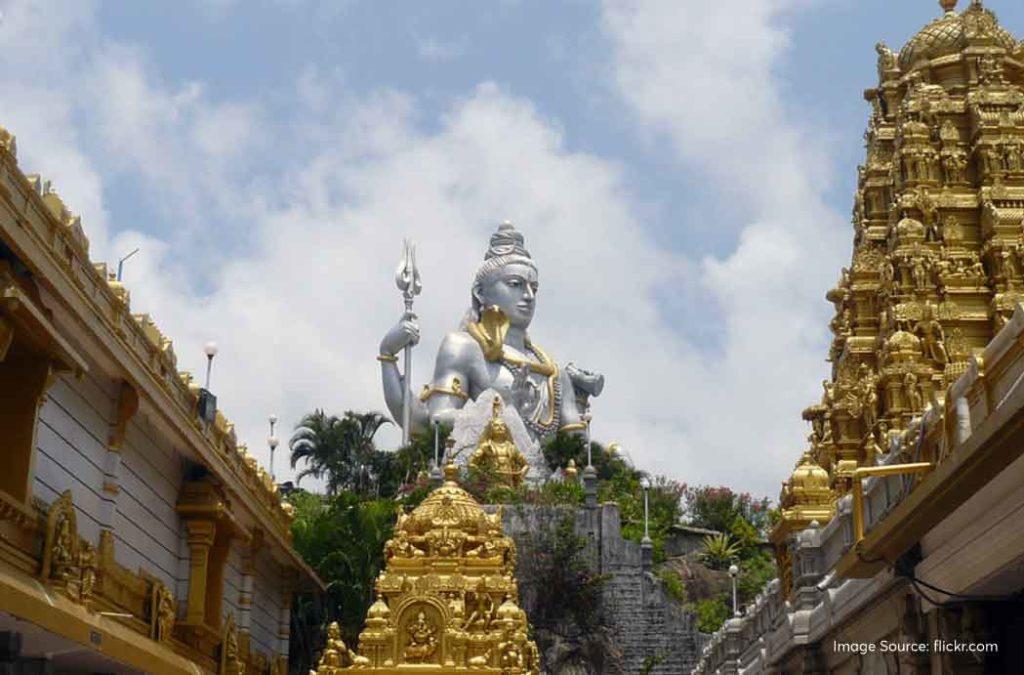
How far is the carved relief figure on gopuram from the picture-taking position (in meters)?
76.1

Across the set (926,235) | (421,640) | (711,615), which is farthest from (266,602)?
(711,615)

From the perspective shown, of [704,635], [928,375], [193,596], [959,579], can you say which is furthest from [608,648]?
[959,579]

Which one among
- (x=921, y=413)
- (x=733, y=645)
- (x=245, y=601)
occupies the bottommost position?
(x=245, y=601)

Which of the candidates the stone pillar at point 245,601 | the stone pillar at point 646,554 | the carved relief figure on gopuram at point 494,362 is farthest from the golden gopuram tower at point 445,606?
the carved relief figure on gopuram at point 494,362

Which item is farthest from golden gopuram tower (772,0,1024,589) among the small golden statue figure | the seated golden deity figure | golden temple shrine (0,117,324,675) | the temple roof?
the seated golden deity figure

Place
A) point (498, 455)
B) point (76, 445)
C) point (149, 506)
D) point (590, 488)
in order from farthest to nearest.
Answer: point (498, 455), point (590, 488), point (149, 506), point (76, 445)

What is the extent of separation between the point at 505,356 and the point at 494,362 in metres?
0.61

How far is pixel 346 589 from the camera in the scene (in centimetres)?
4231

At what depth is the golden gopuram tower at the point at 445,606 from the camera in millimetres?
29594

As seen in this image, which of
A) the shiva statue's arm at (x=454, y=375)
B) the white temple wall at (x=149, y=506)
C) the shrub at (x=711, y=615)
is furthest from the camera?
the shiva statue's arm at (x=454, y=375)

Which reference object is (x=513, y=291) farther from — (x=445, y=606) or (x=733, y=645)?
(x=445, y=606)

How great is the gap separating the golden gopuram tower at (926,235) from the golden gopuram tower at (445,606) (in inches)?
292

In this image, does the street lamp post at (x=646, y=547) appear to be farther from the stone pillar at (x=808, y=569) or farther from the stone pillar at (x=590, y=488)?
the stone pillar at (x=808, y=569)

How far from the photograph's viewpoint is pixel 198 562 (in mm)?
24031
